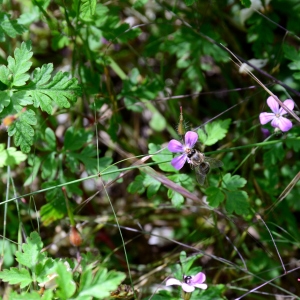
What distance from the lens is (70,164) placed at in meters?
2.55

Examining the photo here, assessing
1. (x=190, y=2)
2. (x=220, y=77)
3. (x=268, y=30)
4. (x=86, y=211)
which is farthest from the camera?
(x=220, y=77)

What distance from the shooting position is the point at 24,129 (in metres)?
2.14

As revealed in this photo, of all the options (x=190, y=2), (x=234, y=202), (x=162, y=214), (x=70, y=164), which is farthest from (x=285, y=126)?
(x=162, y=214)

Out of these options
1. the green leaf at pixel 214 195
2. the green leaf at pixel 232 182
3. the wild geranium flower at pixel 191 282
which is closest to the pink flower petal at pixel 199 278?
the wild geranium flower at pixel 191 282

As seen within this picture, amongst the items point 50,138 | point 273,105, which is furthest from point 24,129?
point 273,105

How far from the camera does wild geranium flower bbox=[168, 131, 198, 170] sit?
2.16 m

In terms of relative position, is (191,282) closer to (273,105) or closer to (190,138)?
(190,138)

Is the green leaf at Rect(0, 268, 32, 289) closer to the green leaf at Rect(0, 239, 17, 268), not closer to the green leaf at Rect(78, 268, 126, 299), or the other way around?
the green leaf at Rect(78, 268, 126, 299)

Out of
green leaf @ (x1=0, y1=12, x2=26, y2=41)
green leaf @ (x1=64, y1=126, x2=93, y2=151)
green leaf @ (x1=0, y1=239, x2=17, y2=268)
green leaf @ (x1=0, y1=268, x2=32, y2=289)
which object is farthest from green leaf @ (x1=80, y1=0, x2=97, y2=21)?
green leaf @ (x1=0, y1=239, x2=17, y2=268)

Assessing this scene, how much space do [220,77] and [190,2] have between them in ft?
4.82

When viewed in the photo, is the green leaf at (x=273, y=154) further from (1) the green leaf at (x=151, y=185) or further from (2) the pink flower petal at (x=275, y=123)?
(1) the green leaf at (x=151, y=185)

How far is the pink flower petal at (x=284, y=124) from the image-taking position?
7.38ft

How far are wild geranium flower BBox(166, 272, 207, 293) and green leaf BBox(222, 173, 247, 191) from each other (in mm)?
446

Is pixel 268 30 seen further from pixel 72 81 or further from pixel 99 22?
pixel 72 81
